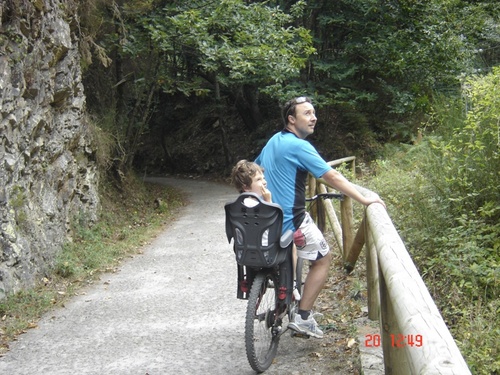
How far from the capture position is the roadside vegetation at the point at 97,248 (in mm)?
6504

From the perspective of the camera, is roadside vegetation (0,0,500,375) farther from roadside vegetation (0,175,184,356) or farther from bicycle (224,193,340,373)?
bicycle (224,193,340,373)

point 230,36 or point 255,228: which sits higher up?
point 230,36

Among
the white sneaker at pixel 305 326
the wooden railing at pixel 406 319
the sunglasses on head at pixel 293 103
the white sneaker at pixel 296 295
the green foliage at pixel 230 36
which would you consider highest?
the green foliage at pixel 230 36

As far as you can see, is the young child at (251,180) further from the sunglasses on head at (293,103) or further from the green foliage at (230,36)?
the green foliage at (230,36)

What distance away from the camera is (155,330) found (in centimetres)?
590

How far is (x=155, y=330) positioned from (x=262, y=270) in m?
2.13

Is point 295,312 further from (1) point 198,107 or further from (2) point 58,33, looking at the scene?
(1) point 198,107

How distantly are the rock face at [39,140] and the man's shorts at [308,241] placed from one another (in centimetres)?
392

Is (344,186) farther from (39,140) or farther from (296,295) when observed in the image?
(39,140)

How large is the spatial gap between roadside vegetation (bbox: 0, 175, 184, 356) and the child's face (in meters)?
3.16

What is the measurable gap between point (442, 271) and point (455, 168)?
1483 millimetres

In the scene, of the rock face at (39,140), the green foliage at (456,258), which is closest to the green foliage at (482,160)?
the green foliage at (456,258)

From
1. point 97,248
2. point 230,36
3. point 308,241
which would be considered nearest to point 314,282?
point 308,241

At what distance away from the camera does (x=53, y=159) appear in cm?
948
